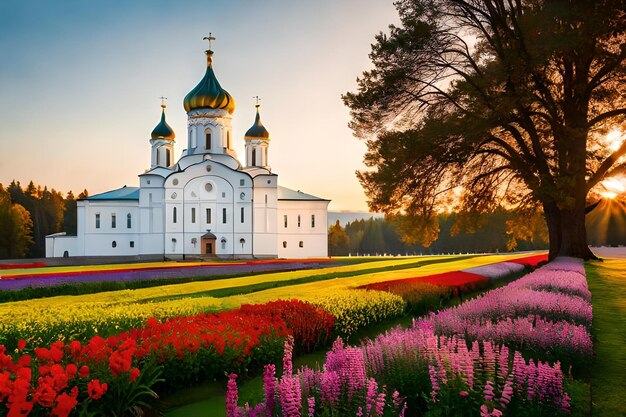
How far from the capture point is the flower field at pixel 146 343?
4.75m

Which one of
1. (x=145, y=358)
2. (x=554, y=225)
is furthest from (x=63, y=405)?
(x=554, y=225)

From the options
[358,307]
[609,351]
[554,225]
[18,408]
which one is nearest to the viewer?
[18,408]

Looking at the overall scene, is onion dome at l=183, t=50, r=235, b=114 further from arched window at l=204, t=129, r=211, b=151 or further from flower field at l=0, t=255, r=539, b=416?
flower field at l=0, t=255, r=539, b=416

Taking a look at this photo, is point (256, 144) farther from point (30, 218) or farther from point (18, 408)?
point (18, 408)

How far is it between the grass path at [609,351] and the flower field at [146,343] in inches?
94.9

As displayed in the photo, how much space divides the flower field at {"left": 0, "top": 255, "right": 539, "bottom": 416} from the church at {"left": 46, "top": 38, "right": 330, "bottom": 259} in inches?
1656

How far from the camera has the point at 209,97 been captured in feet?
189

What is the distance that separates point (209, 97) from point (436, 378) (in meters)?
56.1

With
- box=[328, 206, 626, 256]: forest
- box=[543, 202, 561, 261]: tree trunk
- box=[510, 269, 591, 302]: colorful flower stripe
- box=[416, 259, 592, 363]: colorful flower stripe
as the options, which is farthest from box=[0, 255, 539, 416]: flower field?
box=[328, 206, 626, 256]: forest

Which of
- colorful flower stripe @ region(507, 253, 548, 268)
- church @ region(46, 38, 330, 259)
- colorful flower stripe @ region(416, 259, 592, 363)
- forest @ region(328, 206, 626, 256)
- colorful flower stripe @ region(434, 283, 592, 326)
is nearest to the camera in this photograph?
colorful flower stripe @ region(416, 259, 592, 363)

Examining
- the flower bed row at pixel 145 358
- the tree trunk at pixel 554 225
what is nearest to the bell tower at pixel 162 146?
the tree trunk at pixel 554 225

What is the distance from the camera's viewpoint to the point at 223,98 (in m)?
57.9

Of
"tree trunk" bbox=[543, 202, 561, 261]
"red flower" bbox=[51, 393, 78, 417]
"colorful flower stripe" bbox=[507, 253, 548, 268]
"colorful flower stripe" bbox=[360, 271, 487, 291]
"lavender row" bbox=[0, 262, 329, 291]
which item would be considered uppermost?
"tree trunk" bbox=[543, 202, 561, 261]

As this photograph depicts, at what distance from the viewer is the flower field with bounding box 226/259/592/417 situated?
12.5 feet
